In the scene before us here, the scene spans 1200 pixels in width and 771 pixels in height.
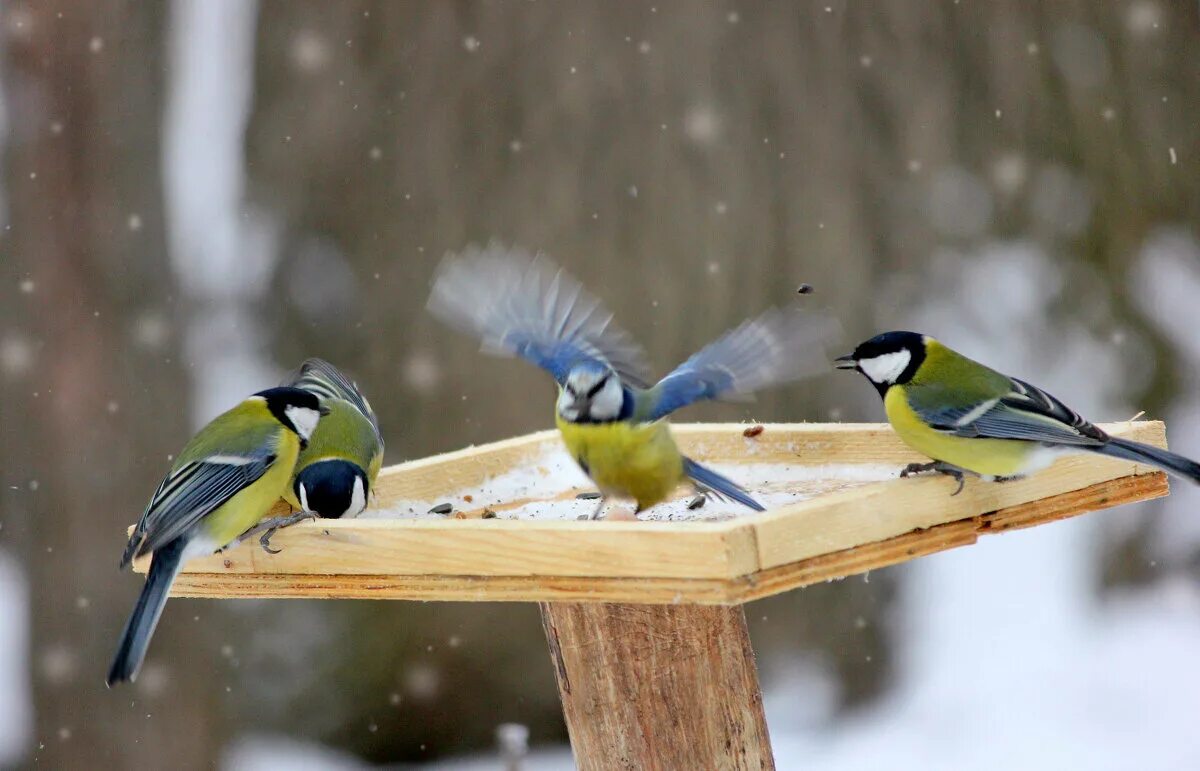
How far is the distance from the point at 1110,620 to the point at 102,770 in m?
4.13

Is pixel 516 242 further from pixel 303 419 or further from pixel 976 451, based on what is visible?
pixel 976 451

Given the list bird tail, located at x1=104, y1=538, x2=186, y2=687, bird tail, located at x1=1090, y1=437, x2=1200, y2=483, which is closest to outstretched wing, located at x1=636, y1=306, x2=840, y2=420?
bird tail, located at x1=1090, y1=437, x2=1200, y2=483

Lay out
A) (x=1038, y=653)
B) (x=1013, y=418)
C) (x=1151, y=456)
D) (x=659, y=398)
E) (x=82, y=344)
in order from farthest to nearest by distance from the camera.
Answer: (x=1038, y=653), (x=82, y=344), (x=659, y=398), (x=1013, y=418), (x=1151, y=456)

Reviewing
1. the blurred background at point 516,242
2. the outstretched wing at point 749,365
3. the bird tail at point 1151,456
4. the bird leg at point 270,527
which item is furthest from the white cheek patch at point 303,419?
the blurred background at point 516,242

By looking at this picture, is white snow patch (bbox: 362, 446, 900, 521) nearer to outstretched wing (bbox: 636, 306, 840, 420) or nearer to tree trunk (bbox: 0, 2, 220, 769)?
outstretched wing (bbox: 636, 306, 840, 420)

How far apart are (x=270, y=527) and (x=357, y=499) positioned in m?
0.26

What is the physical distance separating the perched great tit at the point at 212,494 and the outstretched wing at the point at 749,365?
855 millimetres

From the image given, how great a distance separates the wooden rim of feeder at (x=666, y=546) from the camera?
2.50m

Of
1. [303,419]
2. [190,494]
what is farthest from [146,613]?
[303,419]

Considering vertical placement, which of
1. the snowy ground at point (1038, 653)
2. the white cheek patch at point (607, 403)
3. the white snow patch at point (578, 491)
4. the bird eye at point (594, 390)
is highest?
the bird eye at point (594, 390)

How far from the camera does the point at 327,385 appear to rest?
12.6 feet

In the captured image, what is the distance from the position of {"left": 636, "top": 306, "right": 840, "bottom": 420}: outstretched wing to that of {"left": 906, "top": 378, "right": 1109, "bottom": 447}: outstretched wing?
26 cm

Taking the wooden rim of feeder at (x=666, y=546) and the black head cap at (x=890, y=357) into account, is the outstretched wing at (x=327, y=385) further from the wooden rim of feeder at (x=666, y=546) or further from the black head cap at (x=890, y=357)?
the black head cap at (x=890, y=357)

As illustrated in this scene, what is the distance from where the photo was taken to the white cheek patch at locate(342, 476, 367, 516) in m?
3.19
